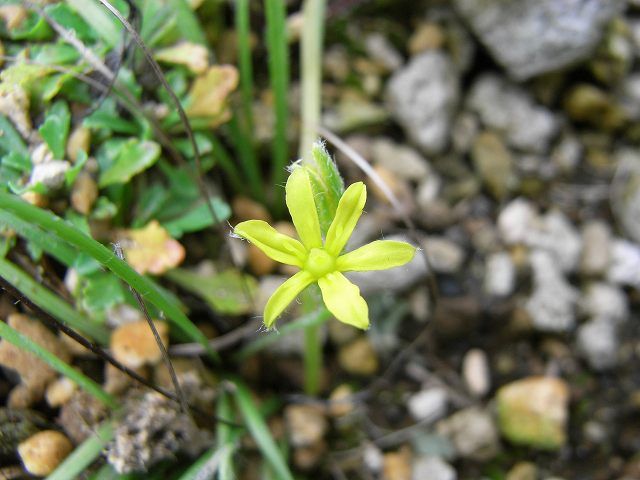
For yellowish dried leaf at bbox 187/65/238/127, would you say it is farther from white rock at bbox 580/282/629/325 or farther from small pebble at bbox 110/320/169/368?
white rock at bbox 580/282/629/325

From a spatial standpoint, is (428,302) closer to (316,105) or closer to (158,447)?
(316,105)

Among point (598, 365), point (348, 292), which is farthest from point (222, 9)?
point (598, 365)

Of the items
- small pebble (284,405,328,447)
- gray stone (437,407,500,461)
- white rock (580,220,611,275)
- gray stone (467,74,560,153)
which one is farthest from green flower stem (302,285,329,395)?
gray stone (467,74,560,153)

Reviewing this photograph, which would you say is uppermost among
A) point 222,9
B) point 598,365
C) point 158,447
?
point 222,9

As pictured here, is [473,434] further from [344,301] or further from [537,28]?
[537,28]

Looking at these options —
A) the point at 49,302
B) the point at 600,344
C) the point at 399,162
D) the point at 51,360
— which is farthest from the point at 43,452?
the point at 600,344

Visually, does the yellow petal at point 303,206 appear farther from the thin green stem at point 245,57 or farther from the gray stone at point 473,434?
the gray stone at point 473,434
